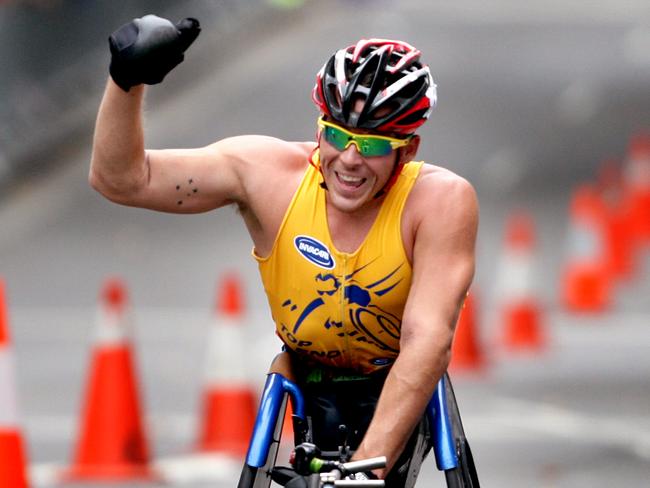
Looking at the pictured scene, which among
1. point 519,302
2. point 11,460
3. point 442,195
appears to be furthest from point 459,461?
point 519,302

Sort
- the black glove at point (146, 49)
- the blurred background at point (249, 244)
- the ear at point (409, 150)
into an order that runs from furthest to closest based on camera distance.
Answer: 1. the blurred background at point (249, 244)
2. the ear at point (409, 150)
3. the black glove at point (146, 49)

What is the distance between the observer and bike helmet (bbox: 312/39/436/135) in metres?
5.90

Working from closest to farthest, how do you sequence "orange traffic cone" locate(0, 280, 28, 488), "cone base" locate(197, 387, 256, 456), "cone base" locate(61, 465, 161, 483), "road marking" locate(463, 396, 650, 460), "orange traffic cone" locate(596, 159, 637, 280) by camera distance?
"orange traffic cone" locate(0, 280, 28, 488), "cone base" locate(61, 465, 161, 483), "cone base" locate(197, 387, 256, 456), "road marking" locate(463, 396, 650, 460), "orange traffic cone" locate(596, 159, 637, 280)

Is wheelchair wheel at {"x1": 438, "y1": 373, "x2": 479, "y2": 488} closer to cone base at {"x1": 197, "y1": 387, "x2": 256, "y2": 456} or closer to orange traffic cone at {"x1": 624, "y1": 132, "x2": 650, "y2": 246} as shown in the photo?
cone base at {"x1": 197, "y1": 387, "x2": 256, "y2": 456}

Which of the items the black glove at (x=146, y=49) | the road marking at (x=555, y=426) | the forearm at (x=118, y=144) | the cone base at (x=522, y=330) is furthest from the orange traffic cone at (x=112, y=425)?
the cone base at (x=522, y=330)

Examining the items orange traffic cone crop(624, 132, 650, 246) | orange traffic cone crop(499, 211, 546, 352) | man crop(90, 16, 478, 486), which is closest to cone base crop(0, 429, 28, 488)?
man crop(90, 16, 478, 486)

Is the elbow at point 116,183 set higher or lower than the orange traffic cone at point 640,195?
lower

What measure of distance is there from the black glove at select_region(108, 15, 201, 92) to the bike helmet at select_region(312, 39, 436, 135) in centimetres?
49

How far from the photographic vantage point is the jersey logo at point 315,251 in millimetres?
6160

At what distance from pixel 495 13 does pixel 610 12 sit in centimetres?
279

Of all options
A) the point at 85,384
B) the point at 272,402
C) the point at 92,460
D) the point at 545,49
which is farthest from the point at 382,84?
the point at 545,49

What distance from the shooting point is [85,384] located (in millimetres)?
13609

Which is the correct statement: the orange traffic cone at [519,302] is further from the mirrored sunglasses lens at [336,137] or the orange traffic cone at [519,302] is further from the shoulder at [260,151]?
the mirrored sunglasses lens at [336,137]

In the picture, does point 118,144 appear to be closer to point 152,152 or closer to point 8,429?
point 152,152
